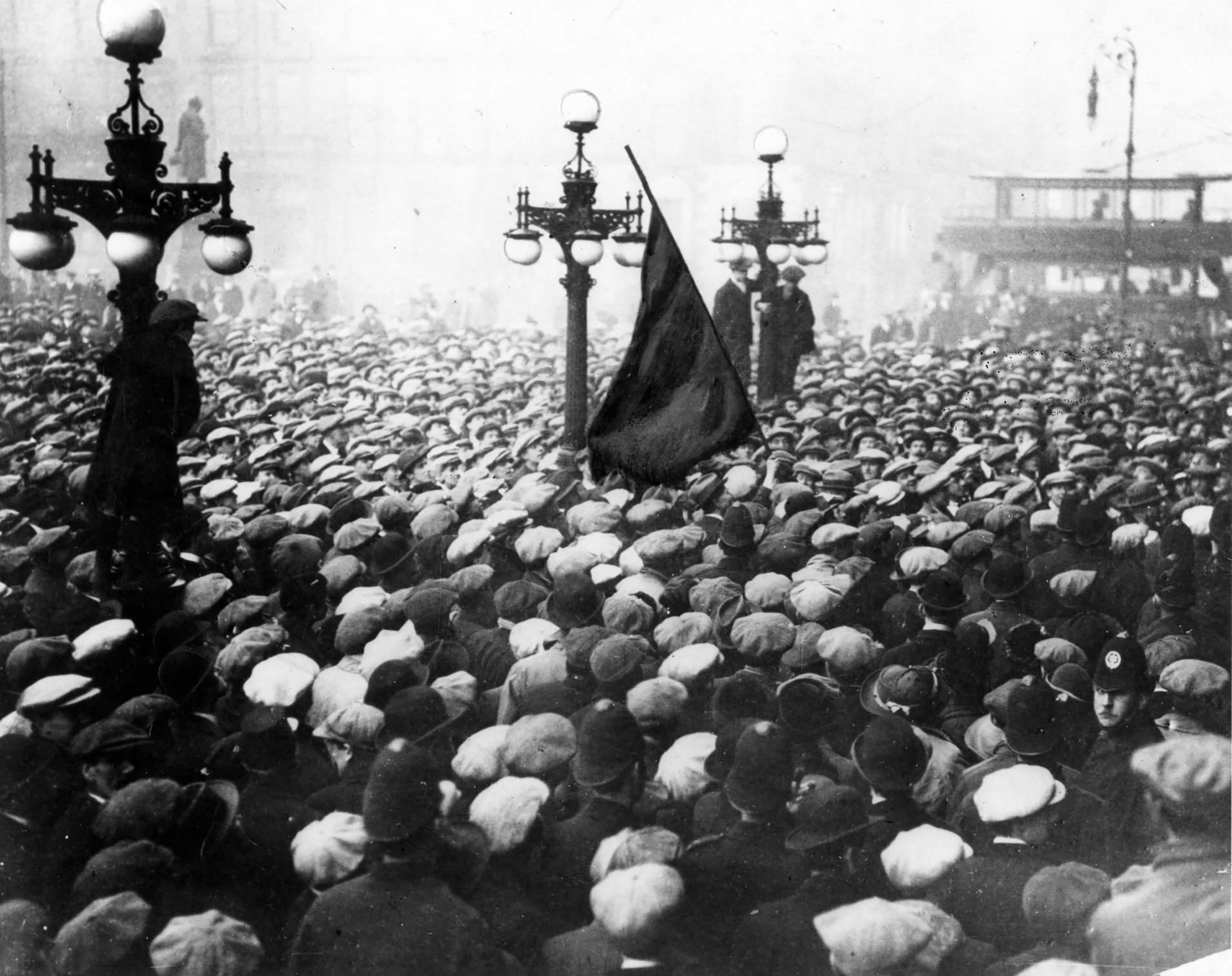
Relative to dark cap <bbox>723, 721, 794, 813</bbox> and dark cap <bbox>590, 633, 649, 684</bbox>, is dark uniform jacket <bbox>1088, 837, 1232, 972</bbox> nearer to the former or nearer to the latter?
dark cap <bbox>723, 721, 794, 813</bbox>

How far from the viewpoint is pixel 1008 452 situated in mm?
7672

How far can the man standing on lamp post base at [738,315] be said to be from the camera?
866cm

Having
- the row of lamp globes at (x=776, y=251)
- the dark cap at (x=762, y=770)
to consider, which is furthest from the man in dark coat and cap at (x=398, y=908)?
the row of lamp globes at (x=776, y=251)

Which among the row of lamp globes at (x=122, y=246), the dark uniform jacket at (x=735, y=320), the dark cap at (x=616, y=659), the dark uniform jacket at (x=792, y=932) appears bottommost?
the dark uniform jacket at (x=792, y=932)

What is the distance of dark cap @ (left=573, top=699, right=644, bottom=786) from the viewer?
4.72 m

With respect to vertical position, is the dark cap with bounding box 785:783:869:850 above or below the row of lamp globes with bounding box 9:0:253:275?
below

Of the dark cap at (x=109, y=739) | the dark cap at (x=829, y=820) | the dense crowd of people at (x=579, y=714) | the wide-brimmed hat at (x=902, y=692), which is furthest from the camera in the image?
the wide-brimmed hat at (x=902, y=692)

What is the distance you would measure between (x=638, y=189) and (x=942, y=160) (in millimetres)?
1980

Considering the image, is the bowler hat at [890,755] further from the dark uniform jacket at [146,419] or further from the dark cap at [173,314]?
the dark cap at [173,314]

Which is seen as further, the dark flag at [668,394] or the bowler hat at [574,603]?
the bowler hat at [574,603]

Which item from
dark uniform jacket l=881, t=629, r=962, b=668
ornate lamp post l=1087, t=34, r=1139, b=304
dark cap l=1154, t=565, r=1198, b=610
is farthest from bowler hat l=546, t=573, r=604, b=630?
ornate lamp post l=1087, t=34, r=1139, b=304

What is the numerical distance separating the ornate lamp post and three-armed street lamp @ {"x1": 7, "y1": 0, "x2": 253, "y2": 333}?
4952 millimetres

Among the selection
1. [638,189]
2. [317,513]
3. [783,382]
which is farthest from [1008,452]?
[317,513]

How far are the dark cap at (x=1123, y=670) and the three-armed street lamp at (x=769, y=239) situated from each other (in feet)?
12.2
